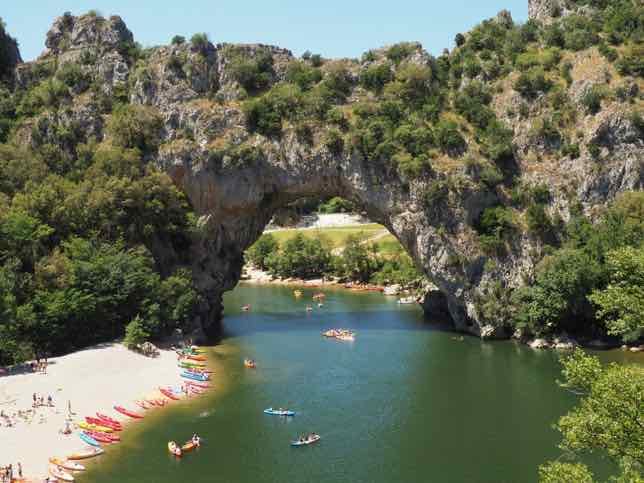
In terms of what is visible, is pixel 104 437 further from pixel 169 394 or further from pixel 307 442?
pixel 307 442

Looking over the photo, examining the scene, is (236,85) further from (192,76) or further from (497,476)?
(497,476)

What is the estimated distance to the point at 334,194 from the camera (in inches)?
3187

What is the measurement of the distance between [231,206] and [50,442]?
40474mm

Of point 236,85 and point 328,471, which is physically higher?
point 236,85

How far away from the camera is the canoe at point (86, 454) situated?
3944 cm

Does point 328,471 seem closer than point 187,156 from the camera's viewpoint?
Yes

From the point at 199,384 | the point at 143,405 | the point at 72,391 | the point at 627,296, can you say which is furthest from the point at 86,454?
the point at 627,296

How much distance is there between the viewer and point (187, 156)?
3009 inches

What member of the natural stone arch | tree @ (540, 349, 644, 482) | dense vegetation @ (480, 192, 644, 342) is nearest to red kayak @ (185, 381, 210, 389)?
the natural stone arch

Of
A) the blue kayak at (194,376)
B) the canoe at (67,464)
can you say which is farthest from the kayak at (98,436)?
the blue kayak at (194,376)

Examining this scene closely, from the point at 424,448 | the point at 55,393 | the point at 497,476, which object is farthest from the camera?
the point at 55,393

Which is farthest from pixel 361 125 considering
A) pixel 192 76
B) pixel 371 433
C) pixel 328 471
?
pixel 328 471

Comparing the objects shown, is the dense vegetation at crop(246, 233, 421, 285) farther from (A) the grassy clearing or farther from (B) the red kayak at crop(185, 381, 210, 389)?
(B) the red kayak at crop(185, 381, 210, 389)

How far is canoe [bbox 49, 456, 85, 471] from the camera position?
124 ft
